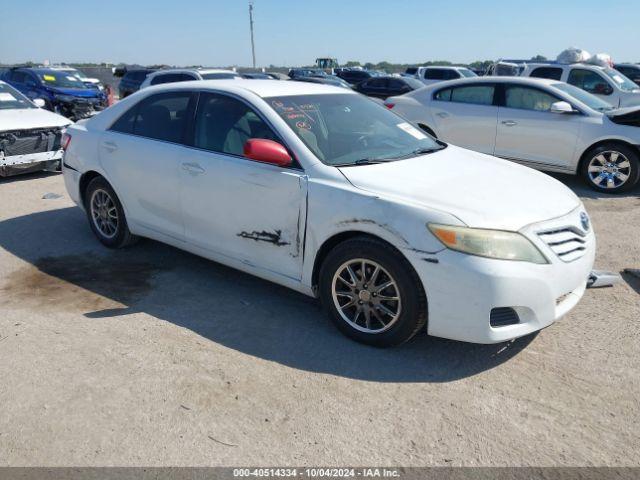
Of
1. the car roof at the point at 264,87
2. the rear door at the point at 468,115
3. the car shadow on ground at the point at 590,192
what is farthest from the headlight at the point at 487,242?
the rear door at the point at 468,115

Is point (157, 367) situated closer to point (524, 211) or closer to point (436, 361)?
point (436, 361)

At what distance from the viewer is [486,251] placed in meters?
3.16

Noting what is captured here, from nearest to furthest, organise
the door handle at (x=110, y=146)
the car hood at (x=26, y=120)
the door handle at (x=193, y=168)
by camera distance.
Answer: the door handle at (x=193, y=168), the door handle at (x=110, y=146), the car hood at (x=26, y=120)

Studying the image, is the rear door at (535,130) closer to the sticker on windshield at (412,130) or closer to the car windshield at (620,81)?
the sticker on windshield at (412,130)

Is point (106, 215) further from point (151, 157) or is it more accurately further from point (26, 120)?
point (26, 120)

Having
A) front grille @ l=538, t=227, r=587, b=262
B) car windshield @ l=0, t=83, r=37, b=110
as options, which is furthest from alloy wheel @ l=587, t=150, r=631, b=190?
car windshield @ l=0, t=83, r=37, b=110

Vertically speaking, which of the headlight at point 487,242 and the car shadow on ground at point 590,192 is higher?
the headlight at point 487,242

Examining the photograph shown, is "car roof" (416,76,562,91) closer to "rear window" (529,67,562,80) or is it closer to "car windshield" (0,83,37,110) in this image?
"rear window" (529,67,562,80)

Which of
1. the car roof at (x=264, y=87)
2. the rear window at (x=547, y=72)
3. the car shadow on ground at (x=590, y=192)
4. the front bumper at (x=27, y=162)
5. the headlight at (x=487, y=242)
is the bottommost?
the car shadow on ground at (x=590, y=192)

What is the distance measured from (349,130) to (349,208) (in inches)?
38.8

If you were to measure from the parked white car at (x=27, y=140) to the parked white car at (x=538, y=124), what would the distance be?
5.72m

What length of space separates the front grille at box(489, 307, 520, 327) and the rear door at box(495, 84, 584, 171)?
5745mm

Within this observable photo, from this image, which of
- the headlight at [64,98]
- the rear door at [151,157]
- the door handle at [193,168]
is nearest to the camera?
the door handle at [193,168]

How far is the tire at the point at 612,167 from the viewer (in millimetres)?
7844
